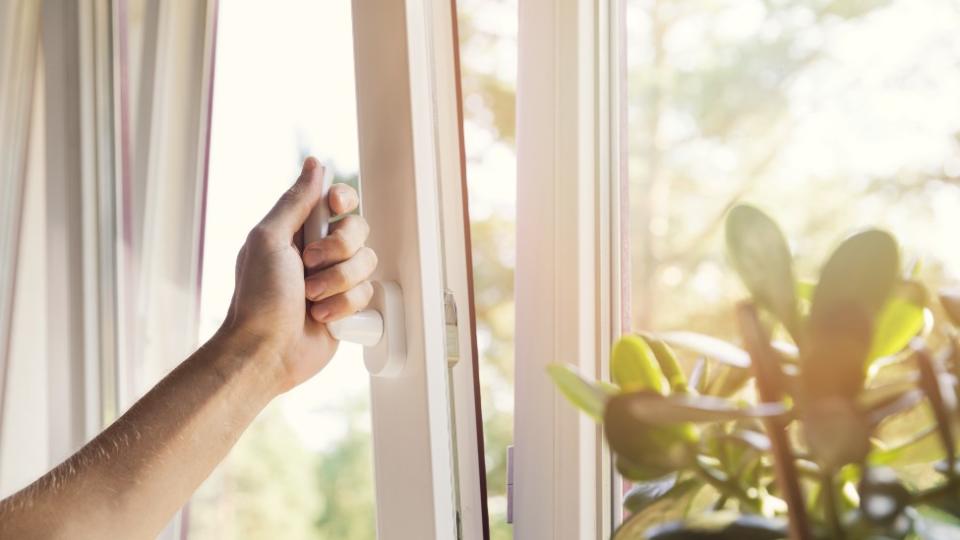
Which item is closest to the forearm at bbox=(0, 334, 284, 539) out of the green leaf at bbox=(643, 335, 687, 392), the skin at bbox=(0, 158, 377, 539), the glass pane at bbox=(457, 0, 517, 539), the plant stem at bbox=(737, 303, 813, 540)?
the skin at bbox=(0, 158, 377, 539)

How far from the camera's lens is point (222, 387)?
869mm

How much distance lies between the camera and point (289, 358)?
929 millimetres

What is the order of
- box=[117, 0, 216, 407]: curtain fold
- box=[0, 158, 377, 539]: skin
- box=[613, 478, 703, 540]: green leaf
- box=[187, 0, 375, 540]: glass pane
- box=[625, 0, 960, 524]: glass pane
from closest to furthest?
box=[613, 478, 703, 540]: green leaf < box=[625, 0, 960, 524]: glass pane < box=[0, 158, 377, 539]: skin < box=[187, 0, 375, 540]: glass pane < box=[117, 0, 216, 407]: curtain fold

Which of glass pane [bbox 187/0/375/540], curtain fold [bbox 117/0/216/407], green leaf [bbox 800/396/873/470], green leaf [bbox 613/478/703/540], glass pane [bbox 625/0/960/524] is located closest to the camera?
green leaf [bbox 800/396/873/470]

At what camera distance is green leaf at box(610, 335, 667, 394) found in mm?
428

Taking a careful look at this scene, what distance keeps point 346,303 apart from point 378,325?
0.04m

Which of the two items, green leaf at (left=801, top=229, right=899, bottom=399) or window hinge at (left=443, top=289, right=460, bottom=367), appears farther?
window hinge at (left=443, top=289, right=460, bottom=367)

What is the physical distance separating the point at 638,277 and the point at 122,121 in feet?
3.55

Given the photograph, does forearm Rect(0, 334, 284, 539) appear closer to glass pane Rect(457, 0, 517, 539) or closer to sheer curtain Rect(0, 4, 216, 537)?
glass pane Rect(457, 0, 517, 539)

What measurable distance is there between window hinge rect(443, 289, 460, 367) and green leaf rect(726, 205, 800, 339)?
60 centimetres

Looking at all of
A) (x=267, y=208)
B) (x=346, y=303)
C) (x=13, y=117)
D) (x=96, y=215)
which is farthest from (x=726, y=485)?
(x=13, y=117)

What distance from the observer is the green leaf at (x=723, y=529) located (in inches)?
13.3

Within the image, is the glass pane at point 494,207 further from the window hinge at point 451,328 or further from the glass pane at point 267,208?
the glass pane at point 267,208

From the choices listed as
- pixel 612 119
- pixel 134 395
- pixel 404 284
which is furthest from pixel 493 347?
pixel 134 395
